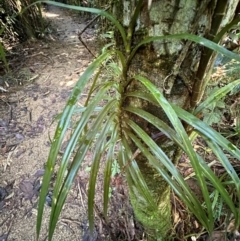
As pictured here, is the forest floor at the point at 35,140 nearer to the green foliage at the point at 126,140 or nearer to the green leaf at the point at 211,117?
the green foliage at the point at 126,140

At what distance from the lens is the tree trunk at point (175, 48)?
0.52 m

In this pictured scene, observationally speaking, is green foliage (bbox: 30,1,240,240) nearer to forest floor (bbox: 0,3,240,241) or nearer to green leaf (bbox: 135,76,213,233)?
green leaf (bbox: 135,76,213,233)

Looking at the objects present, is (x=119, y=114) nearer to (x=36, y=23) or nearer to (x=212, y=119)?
(x=212, y=119)

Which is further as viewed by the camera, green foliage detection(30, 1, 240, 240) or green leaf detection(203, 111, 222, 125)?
green leaf detection(203, 111, 222, 125)

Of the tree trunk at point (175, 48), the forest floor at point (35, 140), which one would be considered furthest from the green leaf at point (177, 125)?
the forest floor at point (35, 140)

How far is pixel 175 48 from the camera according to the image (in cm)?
57

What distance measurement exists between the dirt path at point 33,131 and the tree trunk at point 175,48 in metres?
0.79

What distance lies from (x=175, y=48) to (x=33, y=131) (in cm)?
139

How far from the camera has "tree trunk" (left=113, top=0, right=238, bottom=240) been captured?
0.52 m

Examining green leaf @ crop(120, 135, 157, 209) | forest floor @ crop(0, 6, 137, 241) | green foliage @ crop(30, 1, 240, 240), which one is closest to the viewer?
green foliage @ crop(30, 1, 240, 240)

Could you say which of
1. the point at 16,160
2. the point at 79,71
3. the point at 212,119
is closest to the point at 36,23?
the point at 79,71

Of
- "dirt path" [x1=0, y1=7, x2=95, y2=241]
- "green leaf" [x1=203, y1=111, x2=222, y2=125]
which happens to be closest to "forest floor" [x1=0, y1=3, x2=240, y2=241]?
"dirt path" [x1=0, y1=7, x2=95, y2=241]

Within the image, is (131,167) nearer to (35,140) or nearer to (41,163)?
(41,163)

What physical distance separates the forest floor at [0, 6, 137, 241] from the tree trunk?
49 cm
